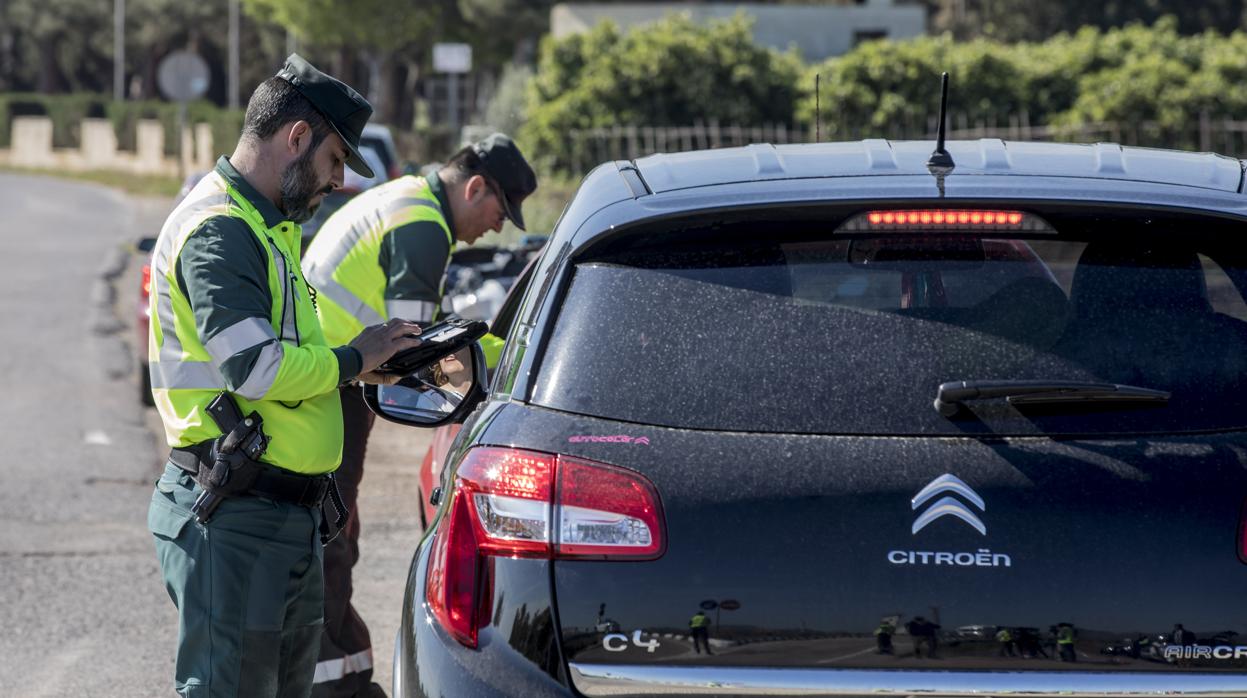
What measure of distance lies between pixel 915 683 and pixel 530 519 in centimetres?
66

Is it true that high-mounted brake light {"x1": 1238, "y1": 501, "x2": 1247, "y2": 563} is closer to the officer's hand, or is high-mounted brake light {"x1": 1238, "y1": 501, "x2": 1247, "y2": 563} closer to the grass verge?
the officer's hand

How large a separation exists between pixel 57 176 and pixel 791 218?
5663 cm

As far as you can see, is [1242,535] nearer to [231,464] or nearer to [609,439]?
[609,439]

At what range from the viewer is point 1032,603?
263 cm

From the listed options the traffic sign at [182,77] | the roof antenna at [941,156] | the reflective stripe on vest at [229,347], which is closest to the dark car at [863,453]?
the roof antenna at [941,156]

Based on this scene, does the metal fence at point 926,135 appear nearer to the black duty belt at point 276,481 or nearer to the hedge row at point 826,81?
the hedge row at point 826,81

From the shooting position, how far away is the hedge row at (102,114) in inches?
2160

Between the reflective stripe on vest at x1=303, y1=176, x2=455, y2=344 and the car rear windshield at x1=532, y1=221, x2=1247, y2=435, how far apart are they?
2219 mm

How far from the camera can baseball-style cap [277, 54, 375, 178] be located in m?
3.57

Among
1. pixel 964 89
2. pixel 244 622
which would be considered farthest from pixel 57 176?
pixel 244 622

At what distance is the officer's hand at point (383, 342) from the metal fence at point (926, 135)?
15022 millimetres

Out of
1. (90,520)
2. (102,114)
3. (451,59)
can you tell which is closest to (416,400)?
(90,520)

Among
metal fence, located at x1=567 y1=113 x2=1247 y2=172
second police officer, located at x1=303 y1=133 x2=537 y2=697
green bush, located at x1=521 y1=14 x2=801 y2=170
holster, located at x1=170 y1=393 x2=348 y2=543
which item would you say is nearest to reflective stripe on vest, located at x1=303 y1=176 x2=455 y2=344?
second police officer, located at x1=303 y1=133 x2=537 y2=697

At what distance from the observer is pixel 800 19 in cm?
3847
